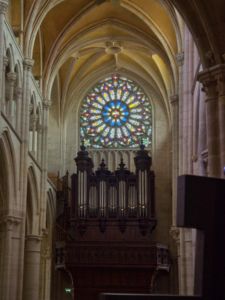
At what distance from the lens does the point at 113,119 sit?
3378 cm

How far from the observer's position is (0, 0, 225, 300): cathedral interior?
21.0 m

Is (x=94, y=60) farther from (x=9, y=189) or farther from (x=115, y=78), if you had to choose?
(x=9, y=189)

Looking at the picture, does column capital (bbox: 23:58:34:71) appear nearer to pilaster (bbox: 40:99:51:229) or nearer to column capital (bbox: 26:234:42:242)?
pilaster (bbox: 40:99:51:229)

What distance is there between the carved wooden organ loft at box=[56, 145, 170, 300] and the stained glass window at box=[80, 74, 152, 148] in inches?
108

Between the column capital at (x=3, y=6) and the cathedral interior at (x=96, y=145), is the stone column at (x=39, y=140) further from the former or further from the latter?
the column capital at (x=3, y=6)

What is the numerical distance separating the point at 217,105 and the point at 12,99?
32.7 feet

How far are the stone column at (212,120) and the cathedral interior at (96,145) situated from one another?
234cm

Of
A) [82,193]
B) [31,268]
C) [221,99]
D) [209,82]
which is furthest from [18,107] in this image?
[221,99]

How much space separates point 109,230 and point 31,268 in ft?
19.3

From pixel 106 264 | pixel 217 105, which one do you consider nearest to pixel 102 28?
pixel 106 264

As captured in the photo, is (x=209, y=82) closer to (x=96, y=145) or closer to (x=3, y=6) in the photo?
(x=3, y=6)

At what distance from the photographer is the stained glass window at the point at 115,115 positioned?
33281 mm

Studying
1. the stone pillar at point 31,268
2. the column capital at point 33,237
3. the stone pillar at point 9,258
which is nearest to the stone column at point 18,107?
the stone pillar at point 9,258

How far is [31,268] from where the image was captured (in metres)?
24.8
